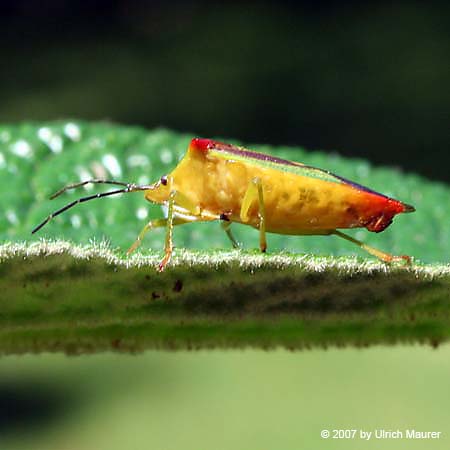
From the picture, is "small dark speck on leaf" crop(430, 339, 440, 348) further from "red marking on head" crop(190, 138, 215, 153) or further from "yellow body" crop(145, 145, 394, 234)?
"red marking on head" crop(190, 138, 215, 153)

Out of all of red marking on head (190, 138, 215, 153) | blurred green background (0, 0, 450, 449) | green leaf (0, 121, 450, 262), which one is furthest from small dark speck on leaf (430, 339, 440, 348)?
blurred green background (0, 0, 450, 449)

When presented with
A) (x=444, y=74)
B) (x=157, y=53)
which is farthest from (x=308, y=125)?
(x=157, y=53)

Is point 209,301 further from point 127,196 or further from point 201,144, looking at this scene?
point 127,196

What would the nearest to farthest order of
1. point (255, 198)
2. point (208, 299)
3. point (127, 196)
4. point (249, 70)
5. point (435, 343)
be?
1. point (208, 299)
2. point (435, 343)
3. point (255, 198)
4. point (127, 196)
5. point (249, 70)

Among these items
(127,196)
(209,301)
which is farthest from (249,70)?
(209,301)

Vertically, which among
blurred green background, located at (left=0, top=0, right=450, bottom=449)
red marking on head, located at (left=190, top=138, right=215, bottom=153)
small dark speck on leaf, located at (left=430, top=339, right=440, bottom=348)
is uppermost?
blurred green background, located at (left=0, top=0, right=450, bottom=449)

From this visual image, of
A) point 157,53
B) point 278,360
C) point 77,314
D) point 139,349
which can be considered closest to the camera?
point 77,314

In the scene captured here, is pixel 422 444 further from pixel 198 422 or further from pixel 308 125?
pixel 308 125
